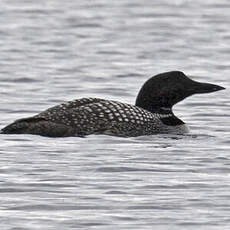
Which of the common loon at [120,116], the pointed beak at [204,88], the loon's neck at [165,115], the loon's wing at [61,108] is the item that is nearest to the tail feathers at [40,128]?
the common loon at [120,116]

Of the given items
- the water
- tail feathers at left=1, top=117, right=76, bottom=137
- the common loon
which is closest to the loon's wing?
the common loon

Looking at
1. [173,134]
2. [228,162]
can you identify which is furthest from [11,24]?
[228,162]

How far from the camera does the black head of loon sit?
13086 millimetres

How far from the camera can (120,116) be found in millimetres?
12500

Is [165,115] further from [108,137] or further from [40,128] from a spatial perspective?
[40,128]

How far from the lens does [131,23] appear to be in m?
25.1

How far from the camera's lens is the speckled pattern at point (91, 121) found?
12.1 meters

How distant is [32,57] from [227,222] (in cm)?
1146

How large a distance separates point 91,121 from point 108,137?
19 centimetres

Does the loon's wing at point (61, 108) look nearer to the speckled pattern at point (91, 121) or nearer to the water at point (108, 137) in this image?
the speckled pattern at point (91, 121)

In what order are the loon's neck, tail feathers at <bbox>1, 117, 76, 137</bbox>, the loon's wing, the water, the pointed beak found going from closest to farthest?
the water < tail feathers at <bbox>1, 117, 76, 137</bbox> < the loon's wing < the loon's neck < the pointed beak

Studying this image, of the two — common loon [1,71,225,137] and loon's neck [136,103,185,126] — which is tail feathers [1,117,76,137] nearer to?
common loon [1,71,225,137]

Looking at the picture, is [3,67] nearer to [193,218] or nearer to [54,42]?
[54,42]

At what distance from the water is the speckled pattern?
12cm
